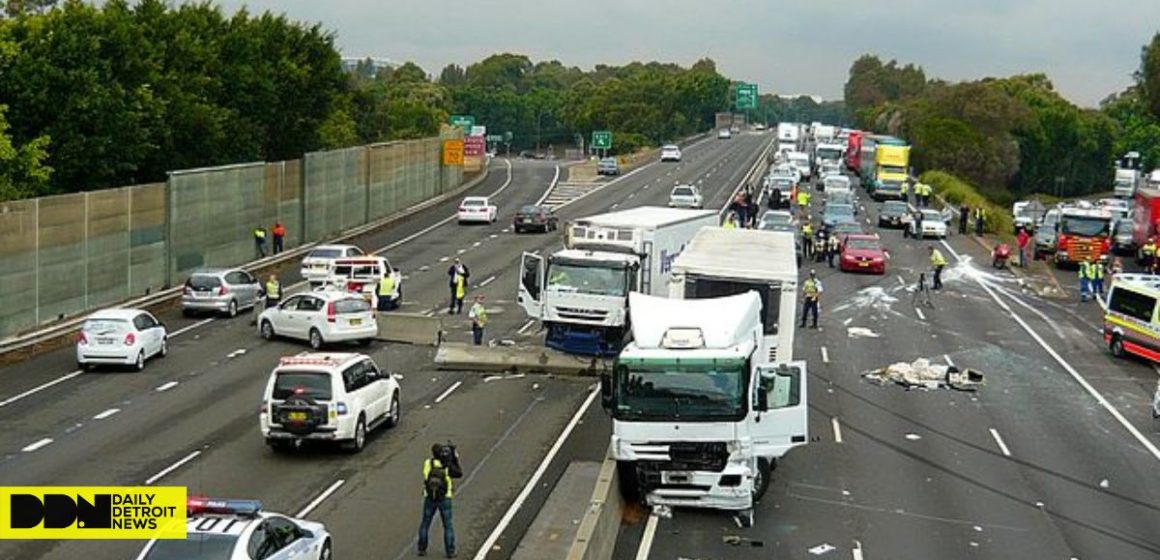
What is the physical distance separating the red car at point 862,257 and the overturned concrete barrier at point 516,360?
77.6 ft

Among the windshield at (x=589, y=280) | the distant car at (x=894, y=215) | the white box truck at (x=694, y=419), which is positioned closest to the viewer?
the white box truck at (x=694, y=419)

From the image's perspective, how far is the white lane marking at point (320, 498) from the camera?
2123 cm

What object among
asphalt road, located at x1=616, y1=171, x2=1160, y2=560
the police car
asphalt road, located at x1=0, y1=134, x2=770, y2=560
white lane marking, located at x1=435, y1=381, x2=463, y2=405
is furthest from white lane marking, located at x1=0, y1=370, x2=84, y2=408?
the police car

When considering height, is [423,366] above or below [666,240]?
below

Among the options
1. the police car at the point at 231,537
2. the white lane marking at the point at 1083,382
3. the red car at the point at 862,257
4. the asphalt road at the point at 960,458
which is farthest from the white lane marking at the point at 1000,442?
the red car at the point at 862,257

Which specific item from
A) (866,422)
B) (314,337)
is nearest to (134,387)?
(314,337)

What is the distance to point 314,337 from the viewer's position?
37.1 m

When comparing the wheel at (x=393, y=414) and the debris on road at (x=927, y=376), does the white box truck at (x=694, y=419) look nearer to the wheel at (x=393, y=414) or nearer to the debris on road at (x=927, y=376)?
the wheel at (x=393, y=414)

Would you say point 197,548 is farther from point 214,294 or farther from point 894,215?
point 894,215

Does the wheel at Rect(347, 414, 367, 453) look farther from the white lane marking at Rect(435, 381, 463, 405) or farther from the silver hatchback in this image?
the silver hatchback

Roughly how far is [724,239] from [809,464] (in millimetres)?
7607

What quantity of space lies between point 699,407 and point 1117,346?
22406 millimetres

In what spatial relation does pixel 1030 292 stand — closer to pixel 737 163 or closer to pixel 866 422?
pixel 866 422

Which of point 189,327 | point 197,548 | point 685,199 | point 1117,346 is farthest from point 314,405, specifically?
point 685,199
